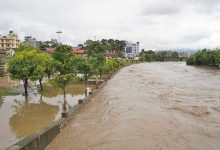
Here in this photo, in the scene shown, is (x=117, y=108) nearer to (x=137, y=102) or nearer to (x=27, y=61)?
(x=137, y=102)

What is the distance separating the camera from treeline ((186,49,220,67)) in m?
91.2

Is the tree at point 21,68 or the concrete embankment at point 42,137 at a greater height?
the tree at point 21,68

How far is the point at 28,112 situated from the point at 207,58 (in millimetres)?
83272

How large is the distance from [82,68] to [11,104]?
8221mm

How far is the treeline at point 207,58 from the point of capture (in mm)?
91250

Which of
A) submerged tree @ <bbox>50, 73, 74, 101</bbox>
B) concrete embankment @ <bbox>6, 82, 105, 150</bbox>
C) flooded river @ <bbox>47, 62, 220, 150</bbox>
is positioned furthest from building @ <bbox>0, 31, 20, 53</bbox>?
concrete embankment @ <bbox>6, 82, 105, 150</bbox>

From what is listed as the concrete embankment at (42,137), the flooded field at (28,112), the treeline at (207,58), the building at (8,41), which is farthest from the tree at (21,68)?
the treeline at (207,58)

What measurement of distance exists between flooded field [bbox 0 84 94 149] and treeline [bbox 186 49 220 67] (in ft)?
208

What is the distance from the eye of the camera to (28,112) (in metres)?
26.6

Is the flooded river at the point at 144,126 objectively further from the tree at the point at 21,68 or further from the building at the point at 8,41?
the building at the point at 8,41

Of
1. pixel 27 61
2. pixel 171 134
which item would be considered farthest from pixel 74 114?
pixel 27 61

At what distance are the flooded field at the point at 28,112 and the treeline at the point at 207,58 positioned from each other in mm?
63291

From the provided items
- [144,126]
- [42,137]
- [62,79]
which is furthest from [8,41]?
[42,137]

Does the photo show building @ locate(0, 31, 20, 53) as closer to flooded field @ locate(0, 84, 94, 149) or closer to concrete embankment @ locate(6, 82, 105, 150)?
flooded field @ locate(0, 84, 94, 149)
